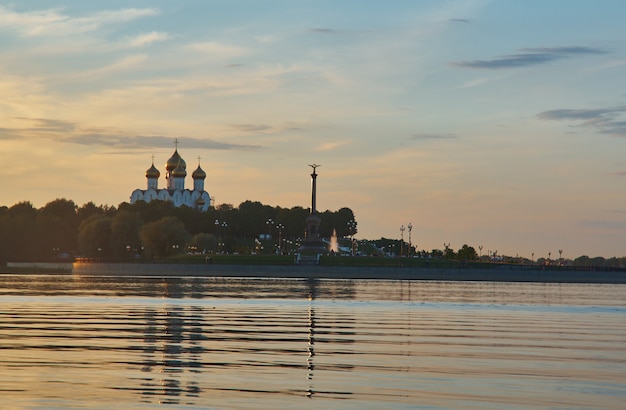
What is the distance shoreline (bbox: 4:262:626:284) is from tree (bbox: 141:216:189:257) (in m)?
38.0

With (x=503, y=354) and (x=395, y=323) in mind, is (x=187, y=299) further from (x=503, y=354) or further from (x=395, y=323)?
(x=503, y=354)

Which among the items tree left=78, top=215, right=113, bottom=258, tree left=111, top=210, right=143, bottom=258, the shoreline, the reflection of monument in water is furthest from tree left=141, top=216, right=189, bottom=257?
the shoreline

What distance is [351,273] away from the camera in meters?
132

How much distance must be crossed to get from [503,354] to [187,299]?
112ft

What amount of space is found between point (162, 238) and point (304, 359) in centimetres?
15329

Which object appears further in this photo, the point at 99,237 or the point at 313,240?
the point at 99,237

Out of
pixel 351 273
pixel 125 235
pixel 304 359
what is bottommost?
pixel 304 359

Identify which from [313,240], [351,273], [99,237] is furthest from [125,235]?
[351,273]

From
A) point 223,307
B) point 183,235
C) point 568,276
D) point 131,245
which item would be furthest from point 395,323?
point 131,245

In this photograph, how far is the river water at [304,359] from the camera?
21.0 m

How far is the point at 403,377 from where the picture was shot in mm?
24469

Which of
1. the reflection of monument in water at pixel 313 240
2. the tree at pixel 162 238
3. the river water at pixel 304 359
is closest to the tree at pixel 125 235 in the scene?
the tree at pixel 162 238

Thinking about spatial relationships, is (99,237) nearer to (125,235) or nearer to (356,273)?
(125,235)

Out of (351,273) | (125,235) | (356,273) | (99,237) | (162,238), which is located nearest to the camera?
(351,273)
